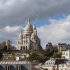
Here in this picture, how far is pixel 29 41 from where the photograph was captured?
474 ft

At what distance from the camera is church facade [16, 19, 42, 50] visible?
143m

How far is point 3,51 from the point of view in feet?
427

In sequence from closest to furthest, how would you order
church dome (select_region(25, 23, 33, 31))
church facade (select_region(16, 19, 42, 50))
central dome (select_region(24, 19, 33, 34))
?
church facade (select_region(16, 19, 42, 50)) < central dome (select_region(24, 19, 33, 34)) < church dome (select_region(25, 23, 33, 31))

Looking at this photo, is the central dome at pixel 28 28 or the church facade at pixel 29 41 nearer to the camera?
the church facade at pixel 29 41

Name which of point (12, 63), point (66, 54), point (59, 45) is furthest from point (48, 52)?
point (12, 63)

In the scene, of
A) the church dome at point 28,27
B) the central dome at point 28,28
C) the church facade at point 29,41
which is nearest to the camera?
the church facade at point 29,41

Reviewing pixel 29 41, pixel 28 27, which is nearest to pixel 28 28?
pixel 28 27

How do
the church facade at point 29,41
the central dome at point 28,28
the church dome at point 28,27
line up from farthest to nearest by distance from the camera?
the church dome at point 28,27
the central dome at point 28,28
the church facade at point 29,41

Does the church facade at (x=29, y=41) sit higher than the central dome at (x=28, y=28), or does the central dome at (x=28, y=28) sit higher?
the central dome at (x=28, y=28)

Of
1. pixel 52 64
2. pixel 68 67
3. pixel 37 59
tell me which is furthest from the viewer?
pixel 37 59

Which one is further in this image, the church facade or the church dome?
the church dome

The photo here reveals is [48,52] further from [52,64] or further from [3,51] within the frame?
[52,64]

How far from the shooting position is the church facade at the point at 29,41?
14338 cm

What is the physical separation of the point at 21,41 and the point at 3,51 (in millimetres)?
17067
